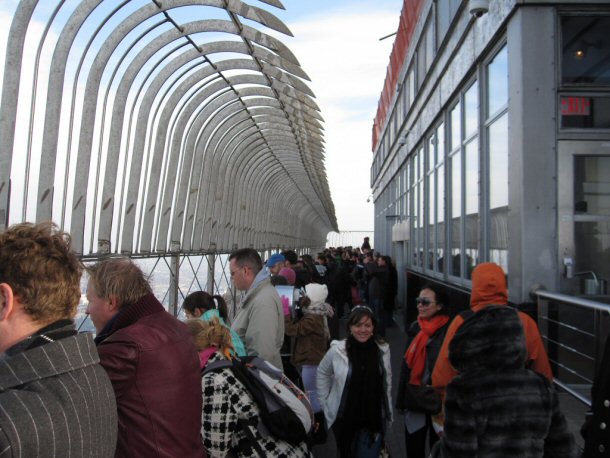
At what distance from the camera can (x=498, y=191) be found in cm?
766

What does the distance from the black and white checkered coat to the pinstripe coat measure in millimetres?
1577

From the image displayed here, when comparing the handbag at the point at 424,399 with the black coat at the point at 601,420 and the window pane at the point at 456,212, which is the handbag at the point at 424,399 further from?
the window pane at the point at 456,212

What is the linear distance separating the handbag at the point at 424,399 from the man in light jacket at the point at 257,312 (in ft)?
3.32

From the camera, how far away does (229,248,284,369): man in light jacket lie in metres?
4.94

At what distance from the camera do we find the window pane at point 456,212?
1000cm

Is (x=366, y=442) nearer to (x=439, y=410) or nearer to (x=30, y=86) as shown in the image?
(x=439, y=410)

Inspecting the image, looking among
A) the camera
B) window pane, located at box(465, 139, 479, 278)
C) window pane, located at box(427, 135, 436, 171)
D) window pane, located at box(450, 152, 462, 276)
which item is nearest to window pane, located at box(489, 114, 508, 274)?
window pane, located at box(465, 139, 479, 278)

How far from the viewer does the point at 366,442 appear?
4980mm

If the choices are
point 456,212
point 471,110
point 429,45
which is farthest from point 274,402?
point 429,45

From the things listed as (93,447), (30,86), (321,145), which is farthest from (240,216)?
(93,447)

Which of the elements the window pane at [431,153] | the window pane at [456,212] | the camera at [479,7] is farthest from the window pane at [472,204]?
the window pane at [431,153]

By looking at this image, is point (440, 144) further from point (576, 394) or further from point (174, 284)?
point (576, 394)

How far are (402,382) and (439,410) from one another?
649 mm

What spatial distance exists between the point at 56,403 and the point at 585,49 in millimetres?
6087
